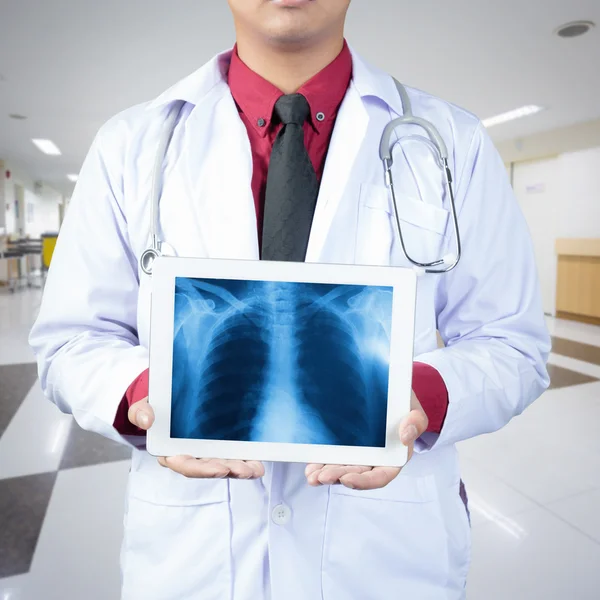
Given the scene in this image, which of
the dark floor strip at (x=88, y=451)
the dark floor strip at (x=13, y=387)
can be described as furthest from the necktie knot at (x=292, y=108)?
the dark floor strip at (x=13, y=387)

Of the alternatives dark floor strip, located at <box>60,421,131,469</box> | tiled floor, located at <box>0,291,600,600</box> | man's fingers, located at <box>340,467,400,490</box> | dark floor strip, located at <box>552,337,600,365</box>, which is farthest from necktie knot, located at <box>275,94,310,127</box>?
dark floor strip, located at <box>552,337,600,365</box>

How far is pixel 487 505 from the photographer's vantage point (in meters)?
1.88

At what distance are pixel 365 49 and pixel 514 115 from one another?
120 inches

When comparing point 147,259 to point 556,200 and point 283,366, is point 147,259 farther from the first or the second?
point 556,200

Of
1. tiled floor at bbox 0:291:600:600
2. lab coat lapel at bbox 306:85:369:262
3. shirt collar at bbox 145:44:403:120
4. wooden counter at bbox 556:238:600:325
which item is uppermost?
shirt collar at bbox 145:44:403:120

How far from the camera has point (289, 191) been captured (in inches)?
28.4

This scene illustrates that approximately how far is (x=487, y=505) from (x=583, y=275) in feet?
17.8

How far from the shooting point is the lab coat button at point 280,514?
67cm

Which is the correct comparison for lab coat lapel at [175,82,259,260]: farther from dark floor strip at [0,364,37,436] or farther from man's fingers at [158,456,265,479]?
dark floor strip at [0,364,37,436]

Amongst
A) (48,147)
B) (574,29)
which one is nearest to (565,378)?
(574,29)

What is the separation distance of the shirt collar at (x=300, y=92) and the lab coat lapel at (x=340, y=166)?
0.08 ft

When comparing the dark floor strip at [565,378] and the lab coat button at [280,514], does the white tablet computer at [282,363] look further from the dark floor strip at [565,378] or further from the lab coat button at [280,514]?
the dark floor strip at [565,378]

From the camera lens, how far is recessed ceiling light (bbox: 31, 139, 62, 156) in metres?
8.61

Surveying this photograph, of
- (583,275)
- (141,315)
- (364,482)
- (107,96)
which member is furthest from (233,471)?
(583,275)
